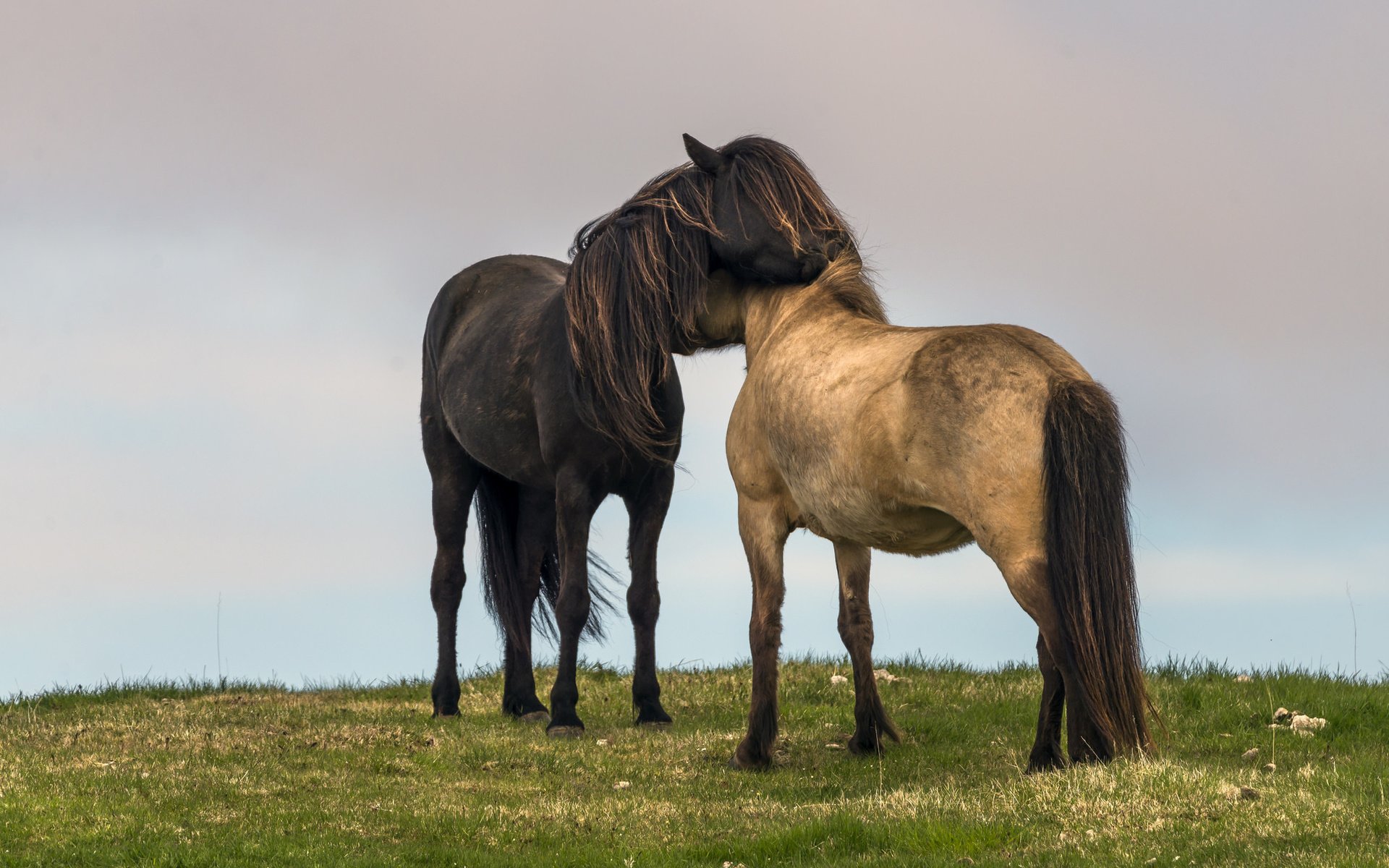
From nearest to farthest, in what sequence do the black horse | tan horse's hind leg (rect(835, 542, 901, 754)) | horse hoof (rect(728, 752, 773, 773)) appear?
1. horse hoof (rect(728, 752, 773, 773))
2. tan horse's hind leg (rect(835, 542, 901, 754))
3. the black horse

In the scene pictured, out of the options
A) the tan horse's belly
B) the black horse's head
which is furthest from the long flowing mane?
the tan horse's belly

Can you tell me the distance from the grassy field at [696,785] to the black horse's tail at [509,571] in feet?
2.38

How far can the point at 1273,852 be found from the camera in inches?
214

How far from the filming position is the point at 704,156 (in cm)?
859

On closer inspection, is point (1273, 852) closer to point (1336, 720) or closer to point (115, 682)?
point (1336, 720)

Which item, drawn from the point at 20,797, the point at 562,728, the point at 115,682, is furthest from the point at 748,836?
the point at 115,682

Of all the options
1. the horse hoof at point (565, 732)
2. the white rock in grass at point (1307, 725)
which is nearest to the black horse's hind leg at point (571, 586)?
the horse hoof at point (565, 732)

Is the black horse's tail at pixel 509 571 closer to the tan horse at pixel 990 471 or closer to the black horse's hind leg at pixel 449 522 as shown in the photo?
the black horse's hind leg at pixel 449 522

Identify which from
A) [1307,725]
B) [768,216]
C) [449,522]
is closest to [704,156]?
[768,216]

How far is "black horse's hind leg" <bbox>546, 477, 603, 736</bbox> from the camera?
9.20 metres

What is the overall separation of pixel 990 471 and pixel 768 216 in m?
2.82

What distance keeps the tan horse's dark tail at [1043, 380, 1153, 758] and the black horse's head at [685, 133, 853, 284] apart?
2.48 m

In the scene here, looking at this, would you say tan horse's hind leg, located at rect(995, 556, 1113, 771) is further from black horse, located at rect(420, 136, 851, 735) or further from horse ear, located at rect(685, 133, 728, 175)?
horse ear, located at rect(685, 133, 728, 175)

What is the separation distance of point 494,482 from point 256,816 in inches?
171
